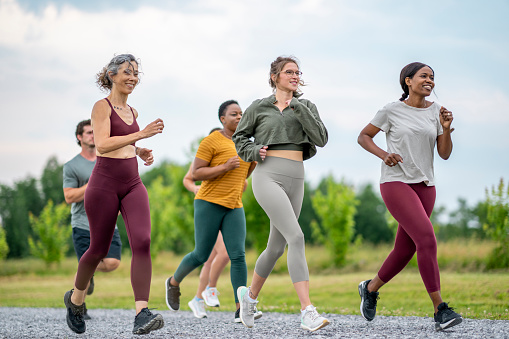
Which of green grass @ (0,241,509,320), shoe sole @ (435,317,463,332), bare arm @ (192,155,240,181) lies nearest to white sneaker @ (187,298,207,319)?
green grass @ (0,241,509,320)

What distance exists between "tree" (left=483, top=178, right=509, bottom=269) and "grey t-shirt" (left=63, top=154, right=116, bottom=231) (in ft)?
43.8

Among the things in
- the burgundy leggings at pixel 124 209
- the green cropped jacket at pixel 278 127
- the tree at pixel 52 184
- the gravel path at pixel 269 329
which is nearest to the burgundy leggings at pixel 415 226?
the gravel path at pixel 269 329

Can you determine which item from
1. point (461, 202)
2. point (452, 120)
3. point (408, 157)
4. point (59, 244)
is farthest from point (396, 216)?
A: point (461, 202)

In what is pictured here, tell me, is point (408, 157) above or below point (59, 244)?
above

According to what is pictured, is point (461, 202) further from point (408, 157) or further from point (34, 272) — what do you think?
point (408, 157)

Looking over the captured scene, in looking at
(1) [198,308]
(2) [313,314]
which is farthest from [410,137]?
(1) [198,308]

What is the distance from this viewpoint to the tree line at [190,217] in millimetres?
22291

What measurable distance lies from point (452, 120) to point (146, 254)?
336cm

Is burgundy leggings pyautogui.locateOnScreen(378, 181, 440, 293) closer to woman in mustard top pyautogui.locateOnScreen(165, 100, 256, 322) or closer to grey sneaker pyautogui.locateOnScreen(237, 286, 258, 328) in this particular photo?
grey sneaker pyautogui.locateOnScreen(237, 286, 258, 328)

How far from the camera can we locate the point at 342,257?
25.3 m

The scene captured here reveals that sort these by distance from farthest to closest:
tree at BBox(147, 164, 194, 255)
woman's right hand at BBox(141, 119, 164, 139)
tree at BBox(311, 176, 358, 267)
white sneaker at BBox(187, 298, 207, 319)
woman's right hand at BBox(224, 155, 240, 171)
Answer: tree at BBox(147, 164, 194, 255)
tree at BBox(311, 176, 358, 267)
white sneaker at BBox(187, 298, 207, 319)
woman's right hand at BBox(224, 155, 240, 171)
woman's right hand at BBox(141, 119, 164, 139)

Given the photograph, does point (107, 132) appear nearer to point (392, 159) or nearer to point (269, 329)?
point (269, 329)

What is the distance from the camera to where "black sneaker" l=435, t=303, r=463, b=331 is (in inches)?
201

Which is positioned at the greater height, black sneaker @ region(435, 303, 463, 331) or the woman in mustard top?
Answer: the woman in mustard top
